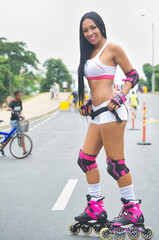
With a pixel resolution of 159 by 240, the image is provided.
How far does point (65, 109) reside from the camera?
3253 cm

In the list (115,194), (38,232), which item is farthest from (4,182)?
(38,232)

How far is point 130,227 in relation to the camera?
3486mm

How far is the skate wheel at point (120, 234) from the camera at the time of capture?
343cm

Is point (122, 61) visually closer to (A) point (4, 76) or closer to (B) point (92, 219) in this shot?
(B) point (92, 219)

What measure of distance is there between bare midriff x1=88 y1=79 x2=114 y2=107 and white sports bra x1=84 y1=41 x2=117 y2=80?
39 mm

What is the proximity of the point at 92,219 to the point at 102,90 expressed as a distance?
3.86ft

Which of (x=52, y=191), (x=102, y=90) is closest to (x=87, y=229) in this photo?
(x=102, y=90)

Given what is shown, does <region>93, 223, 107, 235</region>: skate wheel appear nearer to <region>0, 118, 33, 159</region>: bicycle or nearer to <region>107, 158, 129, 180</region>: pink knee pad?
<region>107, 158, 129, 180</region>: pink knee pad

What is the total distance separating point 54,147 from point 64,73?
116297 mm

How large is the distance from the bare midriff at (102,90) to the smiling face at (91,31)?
0.39m

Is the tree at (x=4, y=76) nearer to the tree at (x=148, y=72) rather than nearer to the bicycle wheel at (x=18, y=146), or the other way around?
the bicycle wheel at (x=18, y=146)

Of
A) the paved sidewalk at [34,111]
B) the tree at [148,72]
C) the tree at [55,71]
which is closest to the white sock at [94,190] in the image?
the paved sidewalk at [34,111]

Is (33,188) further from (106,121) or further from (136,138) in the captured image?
(136,138)

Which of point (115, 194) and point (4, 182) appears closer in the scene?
point (115, 194)
